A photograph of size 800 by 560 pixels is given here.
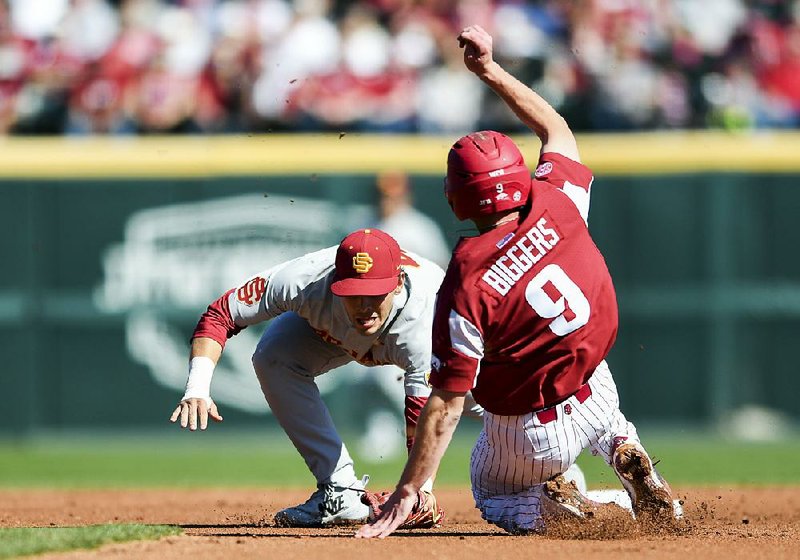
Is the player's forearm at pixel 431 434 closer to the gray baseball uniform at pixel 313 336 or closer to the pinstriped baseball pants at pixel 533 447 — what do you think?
the pinstriped baseball pants at pixel 533 447

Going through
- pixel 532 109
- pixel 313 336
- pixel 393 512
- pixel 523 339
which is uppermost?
pixel 532 109

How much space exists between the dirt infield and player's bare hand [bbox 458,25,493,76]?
6.40 feet

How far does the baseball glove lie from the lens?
5.64 meters

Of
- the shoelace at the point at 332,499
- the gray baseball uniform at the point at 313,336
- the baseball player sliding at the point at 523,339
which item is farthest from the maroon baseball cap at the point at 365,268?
the shoelace at the point at 332,499

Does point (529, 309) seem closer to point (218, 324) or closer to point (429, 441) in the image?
point (429, 441)

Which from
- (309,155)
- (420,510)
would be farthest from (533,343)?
(309,155)

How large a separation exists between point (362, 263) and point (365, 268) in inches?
0.9

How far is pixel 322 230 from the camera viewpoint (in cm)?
1162

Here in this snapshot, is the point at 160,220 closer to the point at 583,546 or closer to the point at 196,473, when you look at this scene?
the point at 196,473

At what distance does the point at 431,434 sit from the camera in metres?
4.79

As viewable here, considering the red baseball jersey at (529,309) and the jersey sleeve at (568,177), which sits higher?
the jersey sleeve at (568,177)

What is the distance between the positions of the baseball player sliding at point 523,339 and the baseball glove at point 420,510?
0.70 ft

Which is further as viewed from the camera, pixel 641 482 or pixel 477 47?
pixel 477 47

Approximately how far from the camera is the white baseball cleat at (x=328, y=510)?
6078 millimetres
